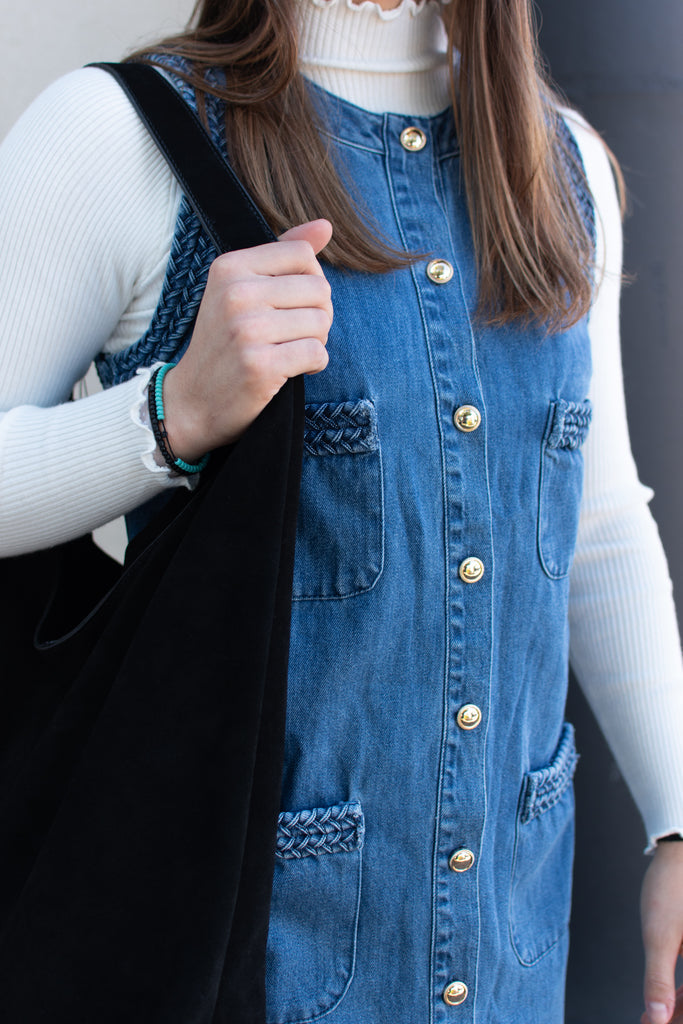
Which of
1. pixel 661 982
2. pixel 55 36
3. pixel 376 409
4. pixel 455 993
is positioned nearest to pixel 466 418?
pixel 376 409

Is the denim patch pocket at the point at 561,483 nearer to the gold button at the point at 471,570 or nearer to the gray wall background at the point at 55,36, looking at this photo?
the gold button at the point at 471,570

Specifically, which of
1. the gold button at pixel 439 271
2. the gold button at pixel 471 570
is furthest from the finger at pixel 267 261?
the gold button at pixel 471 570

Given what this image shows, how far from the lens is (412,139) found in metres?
0.85

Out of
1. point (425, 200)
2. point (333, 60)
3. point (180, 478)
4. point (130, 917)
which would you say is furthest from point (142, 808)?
point (333, 60)

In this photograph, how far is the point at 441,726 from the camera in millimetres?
777

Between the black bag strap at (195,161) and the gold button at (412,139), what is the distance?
222 mm

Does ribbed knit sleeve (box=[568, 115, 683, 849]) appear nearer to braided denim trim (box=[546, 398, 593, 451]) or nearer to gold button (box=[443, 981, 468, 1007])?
braided denim trim (box=[546, 398, 593, 451])

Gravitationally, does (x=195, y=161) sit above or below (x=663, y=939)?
above

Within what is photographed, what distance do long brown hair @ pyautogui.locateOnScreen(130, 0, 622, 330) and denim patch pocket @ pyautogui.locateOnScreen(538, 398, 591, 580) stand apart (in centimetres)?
10

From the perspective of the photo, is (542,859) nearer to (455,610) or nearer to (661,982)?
(661,982)

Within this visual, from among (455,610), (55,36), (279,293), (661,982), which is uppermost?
(55,36)

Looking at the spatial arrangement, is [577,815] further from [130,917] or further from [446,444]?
[130,917]

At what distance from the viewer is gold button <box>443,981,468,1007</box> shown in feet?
2.59

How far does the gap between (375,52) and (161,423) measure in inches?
18.5
